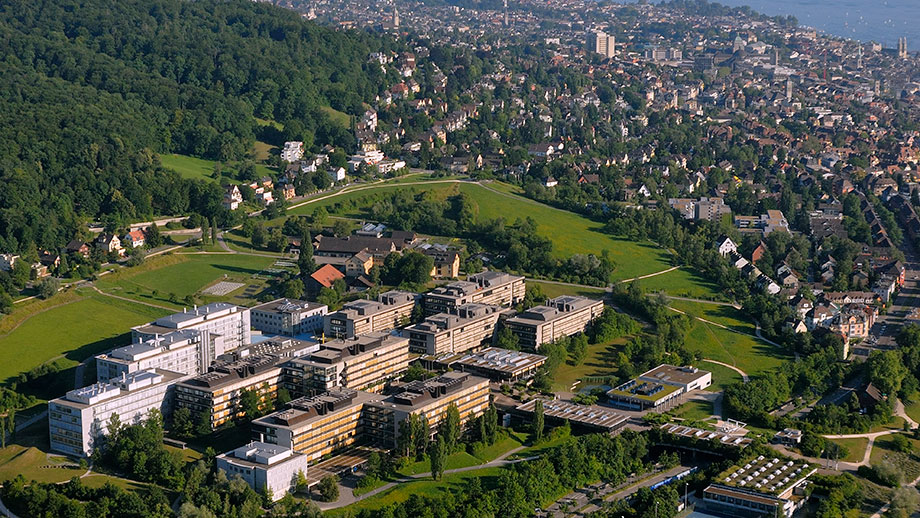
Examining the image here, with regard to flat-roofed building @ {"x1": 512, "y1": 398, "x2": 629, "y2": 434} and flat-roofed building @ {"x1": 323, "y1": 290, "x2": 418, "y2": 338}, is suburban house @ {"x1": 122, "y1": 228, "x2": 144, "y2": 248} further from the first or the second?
flat-roofed building @ {"x1": 512, "y1": 398, "x2": 629, "y2": 434}

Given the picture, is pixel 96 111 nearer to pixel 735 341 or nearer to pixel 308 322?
pixel 308 322

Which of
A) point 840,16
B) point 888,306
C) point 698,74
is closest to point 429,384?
point 888,306

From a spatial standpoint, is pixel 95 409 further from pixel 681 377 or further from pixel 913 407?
pixel 913 407

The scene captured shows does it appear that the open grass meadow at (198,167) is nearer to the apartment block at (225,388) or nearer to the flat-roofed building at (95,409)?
the apartment block at (225,388)

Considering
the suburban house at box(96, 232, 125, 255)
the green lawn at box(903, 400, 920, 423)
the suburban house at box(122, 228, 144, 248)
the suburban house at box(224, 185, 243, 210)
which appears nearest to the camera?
the green lawn at box(903, 400, 920, 423)

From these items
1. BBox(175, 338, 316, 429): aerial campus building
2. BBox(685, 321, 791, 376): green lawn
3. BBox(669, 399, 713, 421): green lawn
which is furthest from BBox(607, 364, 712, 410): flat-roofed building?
BBox(175, 338, 316, 429): aerial campus building

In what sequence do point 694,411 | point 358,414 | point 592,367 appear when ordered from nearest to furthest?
point 358,414 < point 694,411 < point 592,367

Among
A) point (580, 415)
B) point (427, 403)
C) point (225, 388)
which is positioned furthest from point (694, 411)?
point (225, 388)
